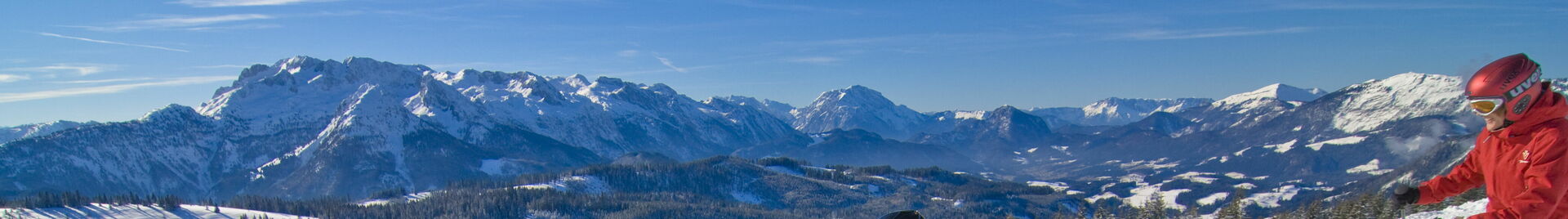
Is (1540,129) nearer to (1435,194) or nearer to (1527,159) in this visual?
(1527,159)

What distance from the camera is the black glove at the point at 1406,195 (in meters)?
11.2

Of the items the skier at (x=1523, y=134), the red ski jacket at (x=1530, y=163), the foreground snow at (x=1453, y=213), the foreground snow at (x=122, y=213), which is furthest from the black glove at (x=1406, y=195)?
the foreground snow at (x=122, y=213)

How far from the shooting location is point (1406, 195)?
11.4 meters

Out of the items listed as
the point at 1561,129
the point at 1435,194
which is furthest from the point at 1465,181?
the point at 1561,129

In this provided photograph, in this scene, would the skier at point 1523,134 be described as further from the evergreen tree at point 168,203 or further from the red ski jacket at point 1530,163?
the evergreen tree at point 168,203

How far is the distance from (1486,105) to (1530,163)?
2.65 ft

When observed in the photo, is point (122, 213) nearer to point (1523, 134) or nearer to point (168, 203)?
point (168, 203)

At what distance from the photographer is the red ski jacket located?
8.74 m

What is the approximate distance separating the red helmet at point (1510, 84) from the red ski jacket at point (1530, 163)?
0.12m

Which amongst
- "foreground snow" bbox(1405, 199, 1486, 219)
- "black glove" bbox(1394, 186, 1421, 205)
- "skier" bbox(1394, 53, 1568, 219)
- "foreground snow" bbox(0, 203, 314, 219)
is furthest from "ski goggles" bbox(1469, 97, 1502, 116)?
"foreground snow" bbox(0, 203, 314, 219)

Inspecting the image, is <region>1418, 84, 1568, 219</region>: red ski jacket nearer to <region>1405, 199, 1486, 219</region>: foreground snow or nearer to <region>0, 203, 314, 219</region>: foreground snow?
<region>1405, 199, 1486, 219</region>: foreground snow

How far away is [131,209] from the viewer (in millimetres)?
160500

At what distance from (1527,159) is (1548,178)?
1.46 ft

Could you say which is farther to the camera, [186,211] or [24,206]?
[186,211]
